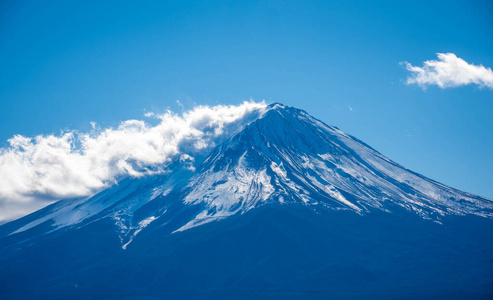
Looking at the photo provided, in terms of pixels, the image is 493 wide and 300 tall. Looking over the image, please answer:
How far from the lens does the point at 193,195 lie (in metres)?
142

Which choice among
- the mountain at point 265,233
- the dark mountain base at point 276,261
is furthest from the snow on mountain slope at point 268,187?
the dark mountain base at point 276,261

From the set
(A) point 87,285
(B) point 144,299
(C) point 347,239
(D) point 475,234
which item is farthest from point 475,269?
(A) point 87,285

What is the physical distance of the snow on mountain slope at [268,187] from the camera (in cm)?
13325

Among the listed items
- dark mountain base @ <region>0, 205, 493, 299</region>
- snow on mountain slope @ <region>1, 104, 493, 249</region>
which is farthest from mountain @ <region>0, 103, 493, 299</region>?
snow on mountain slope @ <region>1, 104, 493, 249</region>

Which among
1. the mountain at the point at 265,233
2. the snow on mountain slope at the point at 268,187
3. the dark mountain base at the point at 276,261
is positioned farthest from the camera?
the snow on mountain slope at the point at 268,187

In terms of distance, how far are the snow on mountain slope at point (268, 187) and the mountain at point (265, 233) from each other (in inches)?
19.6

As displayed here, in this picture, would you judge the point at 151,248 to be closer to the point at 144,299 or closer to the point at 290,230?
the point at 144,299

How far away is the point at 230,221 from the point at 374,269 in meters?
34.3

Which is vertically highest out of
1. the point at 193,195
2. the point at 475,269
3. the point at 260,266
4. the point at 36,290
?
the point at 193,195

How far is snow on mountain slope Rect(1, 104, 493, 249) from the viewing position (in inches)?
5246

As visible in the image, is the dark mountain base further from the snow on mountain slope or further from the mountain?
the snow on mountain slope

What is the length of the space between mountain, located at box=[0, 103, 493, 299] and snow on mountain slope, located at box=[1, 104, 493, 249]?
19.6 inches

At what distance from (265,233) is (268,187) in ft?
65.4

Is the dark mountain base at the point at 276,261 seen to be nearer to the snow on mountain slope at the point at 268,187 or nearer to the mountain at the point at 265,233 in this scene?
the mountain at the point at 265,233
